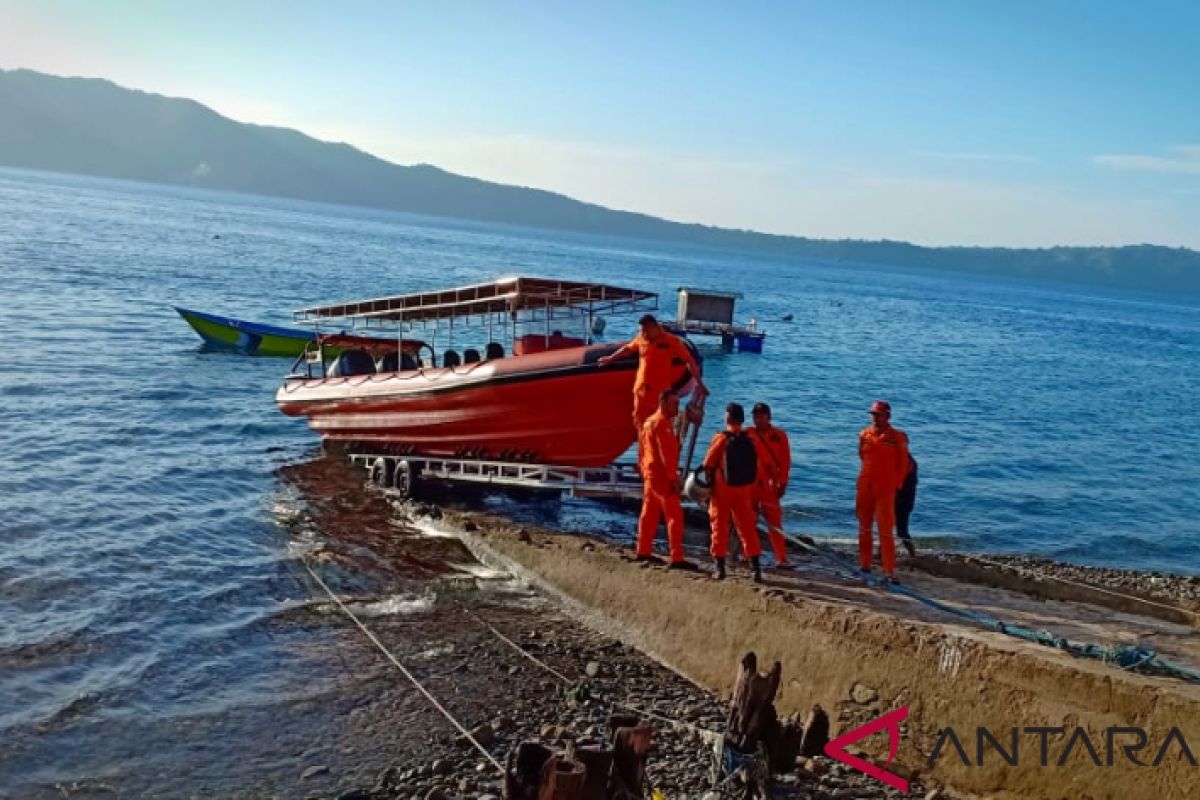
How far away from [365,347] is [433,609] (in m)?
9.00

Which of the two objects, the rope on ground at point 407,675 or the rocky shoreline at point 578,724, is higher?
the rocky shoreline at point 578,724

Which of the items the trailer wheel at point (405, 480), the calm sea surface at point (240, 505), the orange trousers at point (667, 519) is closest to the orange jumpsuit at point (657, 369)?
the orange trousers at point (667, 519)

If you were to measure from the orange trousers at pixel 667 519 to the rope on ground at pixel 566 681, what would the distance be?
1.56 meters

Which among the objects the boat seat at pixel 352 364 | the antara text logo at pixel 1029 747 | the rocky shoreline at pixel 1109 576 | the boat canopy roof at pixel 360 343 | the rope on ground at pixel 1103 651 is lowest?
the rocky shoreline at pixel 1109 576

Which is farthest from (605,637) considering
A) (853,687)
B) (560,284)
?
→ (560,284)

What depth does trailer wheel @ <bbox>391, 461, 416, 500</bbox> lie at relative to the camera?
587 inches

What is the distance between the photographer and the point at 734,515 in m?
9.18

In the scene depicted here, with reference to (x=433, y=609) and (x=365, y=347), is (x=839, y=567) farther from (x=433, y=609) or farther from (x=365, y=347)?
(x=365, y=347)

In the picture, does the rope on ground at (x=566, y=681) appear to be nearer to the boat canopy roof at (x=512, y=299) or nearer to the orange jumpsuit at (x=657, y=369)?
the orange jumpsuit at (x=657, y=369)

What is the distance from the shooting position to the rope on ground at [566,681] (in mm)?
7819

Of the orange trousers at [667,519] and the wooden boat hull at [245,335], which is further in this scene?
the wooden boat hull at [245,335]

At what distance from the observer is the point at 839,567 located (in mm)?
10055

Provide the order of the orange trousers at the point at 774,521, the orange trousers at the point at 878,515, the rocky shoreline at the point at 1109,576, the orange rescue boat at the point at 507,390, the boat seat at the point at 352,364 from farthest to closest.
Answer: the boat seat at the point at 352,364 < the rocky shoreline at the point at 1109,576 < the orange rescue boat at the point at 507,390 < the orange trousers at the point at 774,521 < the orange trousers at the point at 878,515

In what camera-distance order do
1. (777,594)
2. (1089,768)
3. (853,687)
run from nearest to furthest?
(1089,768), (853,687), (777,594)
